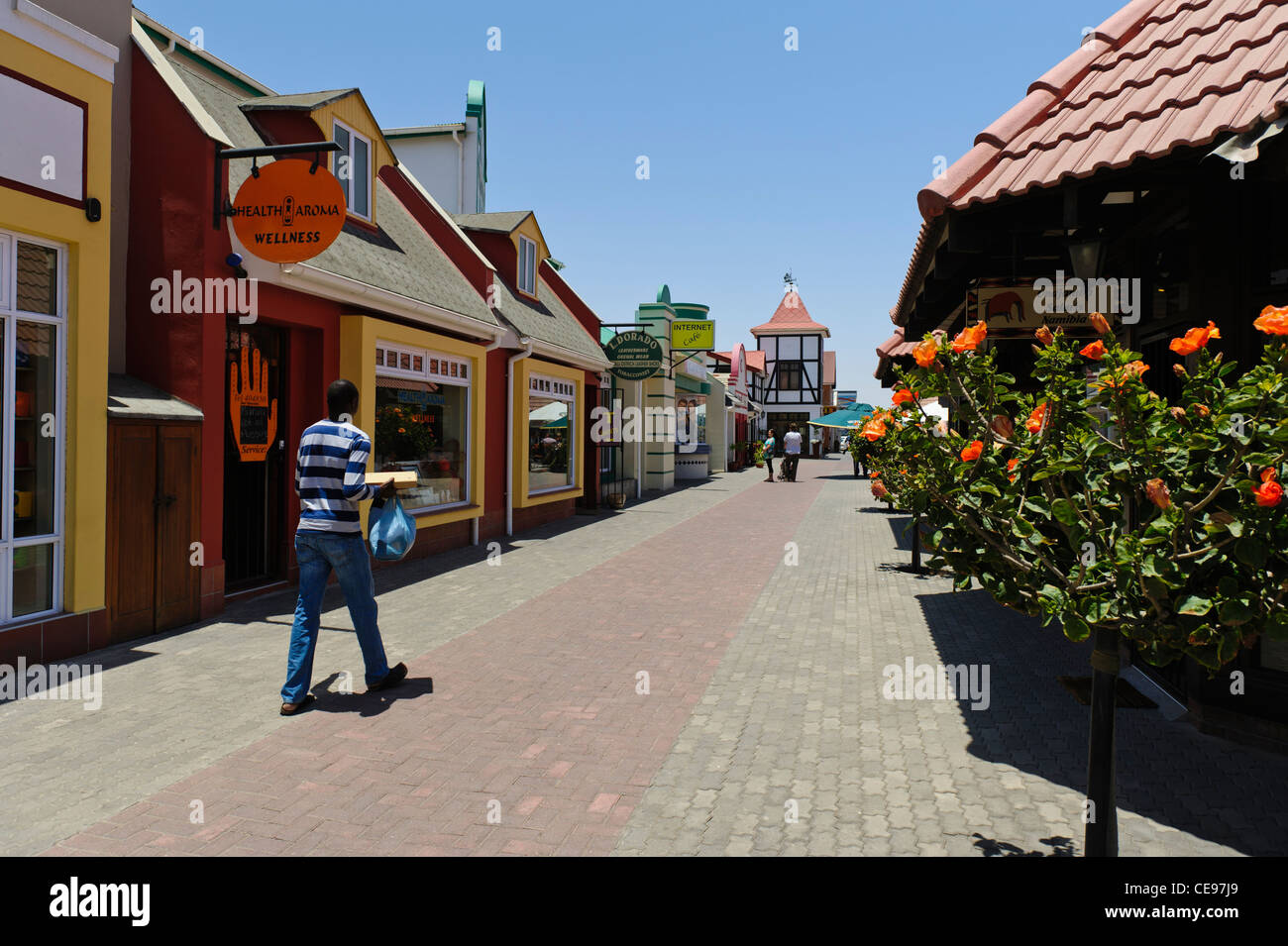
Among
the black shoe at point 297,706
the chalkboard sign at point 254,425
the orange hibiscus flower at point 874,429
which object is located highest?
the chalkboard sign at point 254,425

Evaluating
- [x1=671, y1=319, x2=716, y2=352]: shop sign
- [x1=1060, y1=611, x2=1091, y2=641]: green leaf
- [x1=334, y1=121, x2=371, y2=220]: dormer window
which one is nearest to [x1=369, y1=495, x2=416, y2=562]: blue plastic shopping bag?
[x1=1060, y1=611, x2=1091, y2=641]: green leaf

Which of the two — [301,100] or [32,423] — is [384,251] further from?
[32,423]

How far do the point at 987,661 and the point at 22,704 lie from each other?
6562 mm

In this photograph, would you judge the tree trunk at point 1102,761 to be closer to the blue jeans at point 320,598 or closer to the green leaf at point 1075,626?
the green leaf at point 1075,626

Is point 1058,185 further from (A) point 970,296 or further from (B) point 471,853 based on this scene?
(B) point 471,853

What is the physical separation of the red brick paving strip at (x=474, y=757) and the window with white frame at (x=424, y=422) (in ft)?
11.8

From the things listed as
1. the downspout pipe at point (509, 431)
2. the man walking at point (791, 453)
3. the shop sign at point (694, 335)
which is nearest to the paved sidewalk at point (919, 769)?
the downspout pipe at point (509, 431)

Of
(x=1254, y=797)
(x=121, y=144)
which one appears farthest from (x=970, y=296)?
(x=121, y=144)

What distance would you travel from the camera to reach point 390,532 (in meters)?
5.54

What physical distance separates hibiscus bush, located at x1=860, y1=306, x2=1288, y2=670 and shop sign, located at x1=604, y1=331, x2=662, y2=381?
16.7m

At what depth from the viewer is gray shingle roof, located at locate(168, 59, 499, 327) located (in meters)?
9.05

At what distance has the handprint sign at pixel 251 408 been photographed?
837 centimetres

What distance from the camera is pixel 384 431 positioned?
10383 millimetres

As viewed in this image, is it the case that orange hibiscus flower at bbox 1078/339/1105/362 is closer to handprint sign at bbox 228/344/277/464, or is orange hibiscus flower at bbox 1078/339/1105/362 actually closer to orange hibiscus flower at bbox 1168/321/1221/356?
orange hibiscus flower at bbox 1168/321/1221/356
